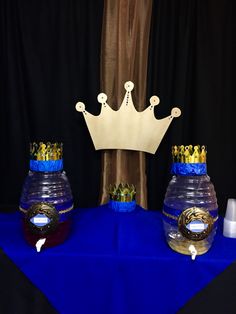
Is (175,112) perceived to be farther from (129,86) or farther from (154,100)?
(129,86)

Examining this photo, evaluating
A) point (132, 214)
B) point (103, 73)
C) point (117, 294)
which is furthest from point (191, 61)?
point (117, 294)

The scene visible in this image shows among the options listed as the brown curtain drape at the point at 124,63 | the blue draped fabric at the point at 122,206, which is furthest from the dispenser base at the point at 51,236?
the brown curtain drape at the point at 124,63

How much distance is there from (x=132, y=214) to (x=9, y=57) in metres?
0.97

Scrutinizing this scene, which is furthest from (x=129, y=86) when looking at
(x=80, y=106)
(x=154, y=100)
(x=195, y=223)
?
(x=195, y=223)

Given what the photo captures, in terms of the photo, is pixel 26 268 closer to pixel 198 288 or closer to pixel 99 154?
pixel 198 288

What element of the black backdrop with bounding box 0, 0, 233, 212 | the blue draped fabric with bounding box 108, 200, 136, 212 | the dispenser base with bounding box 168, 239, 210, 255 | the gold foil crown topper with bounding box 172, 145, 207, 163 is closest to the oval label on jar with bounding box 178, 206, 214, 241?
the dispenser base with bounding box 168, 239, 210, 255

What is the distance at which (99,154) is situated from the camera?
128cm

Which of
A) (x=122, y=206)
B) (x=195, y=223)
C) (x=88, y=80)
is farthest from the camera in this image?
(x=88, y=80)

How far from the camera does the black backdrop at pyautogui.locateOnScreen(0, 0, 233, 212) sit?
Answer: 1.19 metres

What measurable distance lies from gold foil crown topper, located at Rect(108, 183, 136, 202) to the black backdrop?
0.19m

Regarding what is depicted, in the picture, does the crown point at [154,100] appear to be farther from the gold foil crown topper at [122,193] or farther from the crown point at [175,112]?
the gold foil crown topper at [122,193]

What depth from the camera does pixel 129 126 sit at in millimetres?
1171

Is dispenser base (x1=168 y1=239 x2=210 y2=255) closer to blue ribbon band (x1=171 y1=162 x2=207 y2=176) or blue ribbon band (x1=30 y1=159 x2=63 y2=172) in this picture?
blue ribbon band (x1=171 y1=162 x2=207 y2=176)

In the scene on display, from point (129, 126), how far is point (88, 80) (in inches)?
12.6
